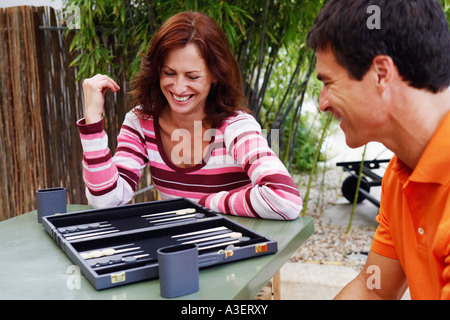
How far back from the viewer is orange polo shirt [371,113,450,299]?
43.5 inches

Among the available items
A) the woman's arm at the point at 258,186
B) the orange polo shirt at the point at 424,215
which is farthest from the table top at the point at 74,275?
the orange polo shirt at the point at 424,215

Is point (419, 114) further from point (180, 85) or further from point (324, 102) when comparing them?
point (180, 85)

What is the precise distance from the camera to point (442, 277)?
1.10 meters

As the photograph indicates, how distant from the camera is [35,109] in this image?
12.4 feet

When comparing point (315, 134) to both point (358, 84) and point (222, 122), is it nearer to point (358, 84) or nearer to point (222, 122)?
point (222, 122)

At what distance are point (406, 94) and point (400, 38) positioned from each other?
130 mm

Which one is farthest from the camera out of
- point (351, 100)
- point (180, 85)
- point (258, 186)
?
point (180, 85)

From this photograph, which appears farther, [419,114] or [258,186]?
[258,186]

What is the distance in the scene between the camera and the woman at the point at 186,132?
1954 mm

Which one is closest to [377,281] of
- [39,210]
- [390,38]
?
[390,38]

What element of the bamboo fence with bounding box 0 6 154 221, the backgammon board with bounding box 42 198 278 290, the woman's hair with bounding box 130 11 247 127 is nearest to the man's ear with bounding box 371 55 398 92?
the backgammon board with bounding box 42 198 278 290

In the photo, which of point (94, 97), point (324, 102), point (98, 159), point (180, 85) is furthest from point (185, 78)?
point (324, 102)

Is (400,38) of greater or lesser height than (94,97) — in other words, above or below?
above

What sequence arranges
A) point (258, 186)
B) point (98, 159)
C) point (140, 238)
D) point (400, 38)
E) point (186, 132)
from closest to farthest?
1. point (400, 38)
2. point (140, 238)
3. point (258, 186)
4. point (98, 159)
5. point (186, 132)
